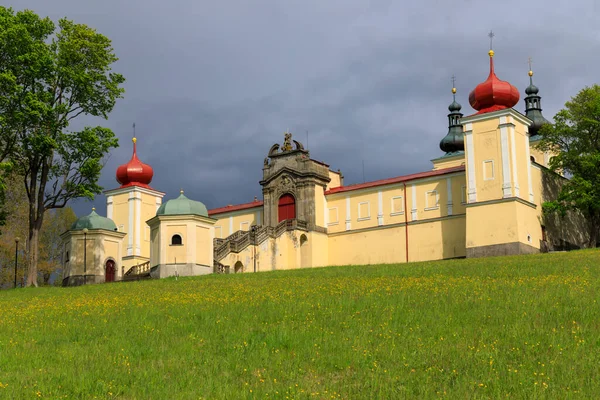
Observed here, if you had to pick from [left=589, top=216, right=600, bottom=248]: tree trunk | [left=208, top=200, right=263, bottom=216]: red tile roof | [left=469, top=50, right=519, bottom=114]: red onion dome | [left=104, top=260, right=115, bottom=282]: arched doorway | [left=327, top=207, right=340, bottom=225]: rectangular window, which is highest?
[left=469, top=50, right=519, bottom=114]: red onion dome

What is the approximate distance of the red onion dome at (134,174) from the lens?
6562 centimetres

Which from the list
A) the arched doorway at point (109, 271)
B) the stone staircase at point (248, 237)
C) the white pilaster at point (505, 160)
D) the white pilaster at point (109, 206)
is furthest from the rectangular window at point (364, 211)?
the white pilaster at point (109, 206)

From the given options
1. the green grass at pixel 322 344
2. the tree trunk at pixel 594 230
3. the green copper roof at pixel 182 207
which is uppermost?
the green copper roof at pixel 182 207

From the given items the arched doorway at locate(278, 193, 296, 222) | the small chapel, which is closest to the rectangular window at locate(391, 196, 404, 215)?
the small chapel

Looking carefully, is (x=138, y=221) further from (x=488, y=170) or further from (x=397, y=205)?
(x=488, y=170)

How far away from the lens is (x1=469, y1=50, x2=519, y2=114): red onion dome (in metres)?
51.0

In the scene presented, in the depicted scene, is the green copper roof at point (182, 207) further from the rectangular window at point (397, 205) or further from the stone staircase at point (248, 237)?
the rectangular window at point (397, 205)

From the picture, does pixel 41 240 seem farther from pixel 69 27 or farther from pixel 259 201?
pixel 69 27

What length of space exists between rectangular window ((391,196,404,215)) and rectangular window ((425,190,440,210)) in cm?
193

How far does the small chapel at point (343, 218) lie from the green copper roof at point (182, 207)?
0.08m

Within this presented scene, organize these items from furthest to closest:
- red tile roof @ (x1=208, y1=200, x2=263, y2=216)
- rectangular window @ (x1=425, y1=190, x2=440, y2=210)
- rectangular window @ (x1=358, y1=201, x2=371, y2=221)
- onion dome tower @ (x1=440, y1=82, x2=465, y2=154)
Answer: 1. onion dome tower @ (x1=440, y1=82, x2=465, y2=154)
2. red tile roof @ (x1=208, y1=200, x2=263, y2=216)
3. rectangular window @ (x1=358, y1=201, x2=371, y2=221)
4. rectangular window @ (x1=425, y1=190, x2=440, y2=210)

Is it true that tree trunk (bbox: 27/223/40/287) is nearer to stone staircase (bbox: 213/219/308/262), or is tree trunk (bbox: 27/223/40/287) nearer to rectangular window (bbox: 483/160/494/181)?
stone staircase (bbox: 213/219/308/262)

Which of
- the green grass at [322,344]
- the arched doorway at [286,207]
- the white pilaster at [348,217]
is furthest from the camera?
the arched doorway at [286,207]

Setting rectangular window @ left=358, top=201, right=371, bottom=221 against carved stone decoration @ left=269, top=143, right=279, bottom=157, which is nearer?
rectangular window @ left=358, top=201, right=371, bottom=221
